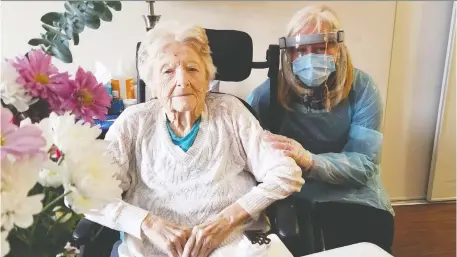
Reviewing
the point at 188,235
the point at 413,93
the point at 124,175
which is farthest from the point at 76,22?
the point at 413,93

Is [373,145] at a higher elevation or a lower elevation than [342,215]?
higher

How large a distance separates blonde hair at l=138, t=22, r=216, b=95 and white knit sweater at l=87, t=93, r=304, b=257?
15cm

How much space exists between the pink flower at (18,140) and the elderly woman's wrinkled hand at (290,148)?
0.99 meters

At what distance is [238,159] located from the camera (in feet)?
5.13

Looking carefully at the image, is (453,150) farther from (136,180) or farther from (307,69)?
(136,180)

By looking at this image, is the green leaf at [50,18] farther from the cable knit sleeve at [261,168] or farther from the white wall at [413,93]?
the white wall at [413,93]

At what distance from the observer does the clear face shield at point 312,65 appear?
1.75 m

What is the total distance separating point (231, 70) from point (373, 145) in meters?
0.62

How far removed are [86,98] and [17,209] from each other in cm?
24

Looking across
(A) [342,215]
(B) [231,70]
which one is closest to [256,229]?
(A) [342,215]

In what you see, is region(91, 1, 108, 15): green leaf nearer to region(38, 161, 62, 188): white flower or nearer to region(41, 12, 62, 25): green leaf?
region(41, 12, 62, 25): green leaf

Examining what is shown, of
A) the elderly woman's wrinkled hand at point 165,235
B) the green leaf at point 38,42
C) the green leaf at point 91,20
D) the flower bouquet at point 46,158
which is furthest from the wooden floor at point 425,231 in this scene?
the flower bouquet at point 46,158

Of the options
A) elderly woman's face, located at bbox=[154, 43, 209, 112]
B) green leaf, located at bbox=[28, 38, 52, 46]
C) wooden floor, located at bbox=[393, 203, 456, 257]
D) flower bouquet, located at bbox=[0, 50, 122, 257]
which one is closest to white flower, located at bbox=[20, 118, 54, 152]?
flower bouquet, located at bbox=[0, 50, 122, 257]

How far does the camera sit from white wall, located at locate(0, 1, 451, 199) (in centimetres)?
222
